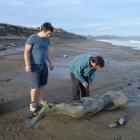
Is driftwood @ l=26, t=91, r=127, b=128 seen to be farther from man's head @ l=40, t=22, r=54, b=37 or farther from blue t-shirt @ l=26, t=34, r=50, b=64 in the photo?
man's head @ l=40, t=22, r=54, b=37

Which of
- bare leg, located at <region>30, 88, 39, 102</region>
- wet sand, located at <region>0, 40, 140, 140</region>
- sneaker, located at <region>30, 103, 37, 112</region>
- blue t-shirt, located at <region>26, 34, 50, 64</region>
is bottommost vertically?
wet sand, located at <region>0, 40, 140, 140</region>

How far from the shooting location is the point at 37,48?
7.27m

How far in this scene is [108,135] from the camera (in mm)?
6477

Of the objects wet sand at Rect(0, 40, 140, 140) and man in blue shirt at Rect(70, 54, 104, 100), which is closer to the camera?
wet sand at Rect(0, 40, 140, 140)

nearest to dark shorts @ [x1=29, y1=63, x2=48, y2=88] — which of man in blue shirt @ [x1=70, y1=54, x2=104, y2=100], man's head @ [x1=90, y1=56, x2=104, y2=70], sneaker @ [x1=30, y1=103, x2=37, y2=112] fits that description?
sneaker @ [x1=30, y1=103, x2=37, y2=112]

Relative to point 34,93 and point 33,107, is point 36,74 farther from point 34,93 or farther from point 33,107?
point 33,107

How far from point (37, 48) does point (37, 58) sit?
0.61 ft

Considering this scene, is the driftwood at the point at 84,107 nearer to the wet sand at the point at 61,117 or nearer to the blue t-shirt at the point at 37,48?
the wet sand at the point at 61,117

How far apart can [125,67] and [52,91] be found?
632cm

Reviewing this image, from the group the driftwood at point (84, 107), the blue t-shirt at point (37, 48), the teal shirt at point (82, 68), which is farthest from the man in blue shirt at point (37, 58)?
the teal shirt at point (82, 68)

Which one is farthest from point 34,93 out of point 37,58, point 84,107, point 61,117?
point 84,107

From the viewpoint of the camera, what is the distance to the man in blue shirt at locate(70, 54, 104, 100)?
751cm

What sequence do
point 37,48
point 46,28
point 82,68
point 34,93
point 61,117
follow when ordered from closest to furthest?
1. point 61,117
2. point 46,28
3. point 37,48
4. point 34,93
5. point 82,68

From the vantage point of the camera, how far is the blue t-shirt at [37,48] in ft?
23.6
